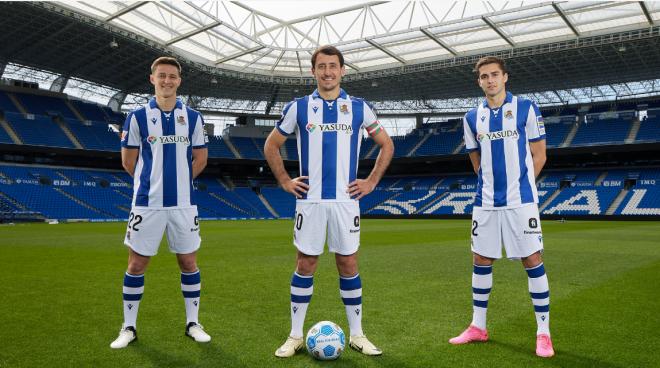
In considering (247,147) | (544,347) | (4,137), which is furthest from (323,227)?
(247,147)

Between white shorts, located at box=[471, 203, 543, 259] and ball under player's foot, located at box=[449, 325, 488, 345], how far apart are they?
67cm

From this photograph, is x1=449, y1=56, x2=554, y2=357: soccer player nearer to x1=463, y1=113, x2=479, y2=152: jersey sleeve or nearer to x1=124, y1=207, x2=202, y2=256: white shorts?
x1=463, y1=113, x2=479, y2=152: jersey sleeve

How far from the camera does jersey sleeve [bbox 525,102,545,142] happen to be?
4.30m

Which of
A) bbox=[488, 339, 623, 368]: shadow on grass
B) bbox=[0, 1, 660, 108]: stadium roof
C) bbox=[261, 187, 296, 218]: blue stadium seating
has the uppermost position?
bbox=[0, 1, 660, 108]: stadium roof

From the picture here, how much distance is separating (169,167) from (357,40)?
26604mm

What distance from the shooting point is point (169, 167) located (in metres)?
4.34

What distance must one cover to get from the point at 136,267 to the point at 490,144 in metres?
3.38

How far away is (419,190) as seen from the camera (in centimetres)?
4591

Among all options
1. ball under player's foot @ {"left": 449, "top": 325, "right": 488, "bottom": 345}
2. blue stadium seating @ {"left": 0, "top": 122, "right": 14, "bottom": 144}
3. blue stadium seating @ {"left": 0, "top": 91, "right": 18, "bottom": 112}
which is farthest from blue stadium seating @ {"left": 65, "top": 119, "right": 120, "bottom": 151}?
ball under player's foot @ {"left": 449, "top": 325, "right": 488, "bottom": 345}

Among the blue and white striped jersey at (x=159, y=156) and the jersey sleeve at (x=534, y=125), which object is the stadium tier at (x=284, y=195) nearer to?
the blue and white striped jersey at (x=159, y=156)

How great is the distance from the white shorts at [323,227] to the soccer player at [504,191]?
4.13ft

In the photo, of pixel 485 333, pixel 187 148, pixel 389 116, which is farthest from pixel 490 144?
pixel 389 116

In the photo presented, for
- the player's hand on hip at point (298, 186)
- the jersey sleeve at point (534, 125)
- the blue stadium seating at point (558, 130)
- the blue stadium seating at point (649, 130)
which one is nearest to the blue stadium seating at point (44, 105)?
the blue stadium seating at point (558, 130)

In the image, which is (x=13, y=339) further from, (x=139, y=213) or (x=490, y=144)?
(x=490, y=144)
